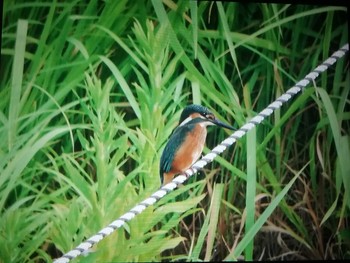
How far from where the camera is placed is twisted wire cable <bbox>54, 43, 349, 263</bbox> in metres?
1.92

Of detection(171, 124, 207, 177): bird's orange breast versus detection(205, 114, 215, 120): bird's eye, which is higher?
detection(205, 114, 215, 120): bird's eye

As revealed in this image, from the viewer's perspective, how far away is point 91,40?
205 cm

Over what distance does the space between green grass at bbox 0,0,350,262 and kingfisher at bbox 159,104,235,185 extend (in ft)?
0.08

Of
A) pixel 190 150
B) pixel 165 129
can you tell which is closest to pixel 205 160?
pixel 190 150

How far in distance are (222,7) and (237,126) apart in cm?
41

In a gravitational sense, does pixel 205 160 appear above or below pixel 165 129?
below

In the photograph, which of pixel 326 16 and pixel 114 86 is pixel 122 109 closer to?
pixel 114 86

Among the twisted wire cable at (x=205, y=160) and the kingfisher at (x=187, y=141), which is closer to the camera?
the twisted wire cable at (x=205, y=160)

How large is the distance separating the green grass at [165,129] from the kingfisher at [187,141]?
0.03 m

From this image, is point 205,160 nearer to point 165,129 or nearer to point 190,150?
point 190,150

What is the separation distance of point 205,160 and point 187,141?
0.28 ft

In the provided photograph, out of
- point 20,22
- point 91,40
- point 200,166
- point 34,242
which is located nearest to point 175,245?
point 200,166

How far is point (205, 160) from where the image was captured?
2.06 m

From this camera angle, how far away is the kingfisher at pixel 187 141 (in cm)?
204
